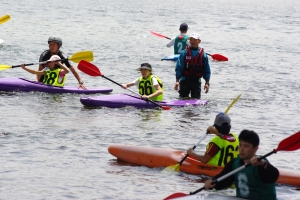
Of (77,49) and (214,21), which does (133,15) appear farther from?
(77,49)

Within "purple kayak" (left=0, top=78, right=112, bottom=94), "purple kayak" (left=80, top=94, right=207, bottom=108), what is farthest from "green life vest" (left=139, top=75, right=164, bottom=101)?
"purple kayak" (left=0, top=78, right=112, bottom=94)

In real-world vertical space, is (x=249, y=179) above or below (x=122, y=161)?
above

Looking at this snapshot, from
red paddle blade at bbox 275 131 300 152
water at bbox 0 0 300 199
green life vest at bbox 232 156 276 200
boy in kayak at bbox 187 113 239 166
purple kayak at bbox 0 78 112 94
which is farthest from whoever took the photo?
purple kayak at bbox 0 78 112 94

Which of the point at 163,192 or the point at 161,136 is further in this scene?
the point at 161,136

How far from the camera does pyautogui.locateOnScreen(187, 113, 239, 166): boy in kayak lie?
7.90 meters

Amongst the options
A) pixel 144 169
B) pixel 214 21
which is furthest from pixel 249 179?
pixel 214 21

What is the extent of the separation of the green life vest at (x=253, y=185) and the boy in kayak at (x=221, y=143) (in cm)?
154

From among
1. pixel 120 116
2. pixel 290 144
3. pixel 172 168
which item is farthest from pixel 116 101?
pixel 290 144

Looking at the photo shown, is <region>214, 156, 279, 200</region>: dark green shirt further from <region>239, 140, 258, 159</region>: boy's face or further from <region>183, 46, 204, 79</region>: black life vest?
<region>183, 46, 204, 79</region>: black life vest

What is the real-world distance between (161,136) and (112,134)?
751 mm

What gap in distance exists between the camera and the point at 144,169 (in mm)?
8914

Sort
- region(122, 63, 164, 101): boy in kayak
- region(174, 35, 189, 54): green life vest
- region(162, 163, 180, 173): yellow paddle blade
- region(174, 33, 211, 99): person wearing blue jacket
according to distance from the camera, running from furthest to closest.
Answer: region(174, 35, 189, 54): green life vest → region(174, 33, 211, 99): person wearing blue jacket → region(122, 63, 164, 101): boy in kayak → region(162, 163, 180, 173): yellow paddle blade

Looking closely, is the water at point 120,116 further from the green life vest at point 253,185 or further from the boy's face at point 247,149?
the boy's face at point 247,149

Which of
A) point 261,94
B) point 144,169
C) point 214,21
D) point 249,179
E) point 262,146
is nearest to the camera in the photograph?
point 249,179
